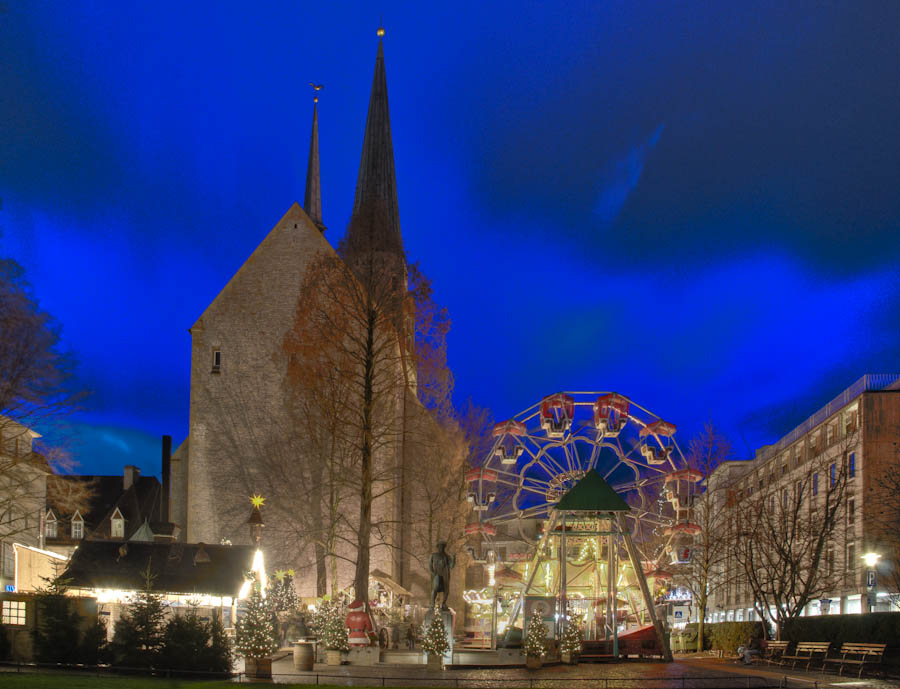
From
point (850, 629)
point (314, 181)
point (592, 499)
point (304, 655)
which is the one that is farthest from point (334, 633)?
point (314, 181)

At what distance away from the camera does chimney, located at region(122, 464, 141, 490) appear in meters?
80.3

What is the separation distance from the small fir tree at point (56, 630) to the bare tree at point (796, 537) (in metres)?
25.9

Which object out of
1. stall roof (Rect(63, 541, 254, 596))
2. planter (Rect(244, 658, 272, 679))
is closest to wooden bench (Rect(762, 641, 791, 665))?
planter (Rect(244, 658, 272, 679))

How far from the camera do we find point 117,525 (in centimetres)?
7562

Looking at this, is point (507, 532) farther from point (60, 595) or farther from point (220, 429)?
point (60, 595)

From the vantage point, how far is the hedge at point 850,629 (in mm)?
28344

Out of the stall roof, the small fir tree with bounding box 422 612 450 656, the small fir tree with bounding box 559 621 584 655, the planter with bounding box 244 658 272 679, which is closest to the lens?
the planter with bounding box 244 658 272 679

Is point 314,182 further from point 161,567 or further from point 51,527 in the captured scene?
point 161,567

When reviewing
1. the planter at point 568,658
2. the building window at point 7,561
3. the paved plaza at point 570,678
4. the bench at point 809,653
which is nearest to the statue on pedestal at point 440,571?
the paved plaza at point 570,678

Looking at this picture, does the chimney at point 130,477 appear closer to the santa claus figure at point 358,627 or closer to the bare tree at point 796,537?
the bare tree at point 796,537

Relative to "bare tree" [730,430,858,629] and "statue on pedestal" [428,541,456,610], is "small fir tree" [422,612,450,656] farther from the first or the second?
"bare tree" [730,430,858,629]

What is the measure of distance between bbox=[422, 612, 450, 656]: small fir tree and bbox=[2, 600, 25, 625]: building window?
1153 centimetres

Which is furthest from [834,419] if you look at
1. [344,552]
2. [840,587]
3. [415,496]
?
[344,552]

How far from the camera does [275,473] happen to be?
2025 inches
